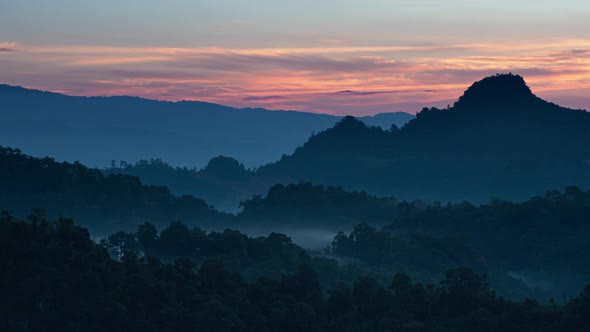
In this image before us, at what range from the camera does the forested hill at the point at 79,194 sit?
8231cm

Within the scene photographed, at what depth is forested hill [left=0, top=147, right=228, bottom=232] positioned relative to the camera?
8231 centimetres

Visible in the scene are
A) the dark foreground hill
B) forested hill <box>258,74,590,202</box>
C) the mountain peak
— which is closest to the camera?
the dark foreground hill

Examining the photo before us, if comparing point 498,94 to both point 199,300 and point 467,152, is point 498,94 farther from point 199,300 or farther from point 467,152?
point 199,300

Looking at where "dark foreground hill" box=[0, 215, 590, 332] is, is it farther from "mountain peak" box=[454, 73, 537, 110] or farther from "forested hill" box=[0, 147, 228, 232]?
"mountain peak" box=[454, 73, 537, 110]

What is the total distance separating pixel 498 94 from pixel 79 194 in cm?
8156

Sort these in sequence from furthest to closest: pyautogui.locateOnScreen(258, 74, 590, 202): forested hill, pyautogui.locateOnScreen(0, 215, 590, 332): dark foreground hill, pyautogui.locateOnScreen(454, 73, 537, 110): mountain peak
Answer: pyautogui.locateOnScreen(454, 73, 537, 110): mountain peak → pyautogui.locateOnScreen(258, 74, 590, 202): forested hill → pyautogui.locateOnScreen(0, 215, 590, 332): dark foreground hill

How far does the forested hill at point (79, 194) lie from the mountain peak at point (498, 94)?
7155cm

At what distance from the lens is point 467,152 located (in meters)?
144

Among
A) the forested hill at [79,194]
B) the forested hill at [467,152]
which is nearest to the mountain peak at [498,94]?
the forested hill at [467,152]

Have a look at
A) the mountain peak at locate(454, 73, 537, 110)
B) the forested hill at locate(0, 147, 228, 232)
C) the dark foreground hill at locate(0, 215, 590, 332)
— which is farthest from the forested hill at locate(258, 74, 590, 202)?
the dark foreground hill at locate(0, 215, 590, 332)

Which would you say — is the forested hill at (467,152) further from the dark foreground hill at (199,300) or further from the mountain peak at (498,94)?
the dark foreground hill at (199,300)

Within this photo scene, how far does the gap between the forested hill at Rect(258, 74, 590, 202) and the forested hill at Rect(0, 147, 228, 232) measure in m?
51.4

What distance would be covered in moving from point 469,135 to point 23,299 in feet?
388

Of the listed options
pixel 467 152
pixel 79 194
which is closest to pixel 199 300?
pixel 79 194
